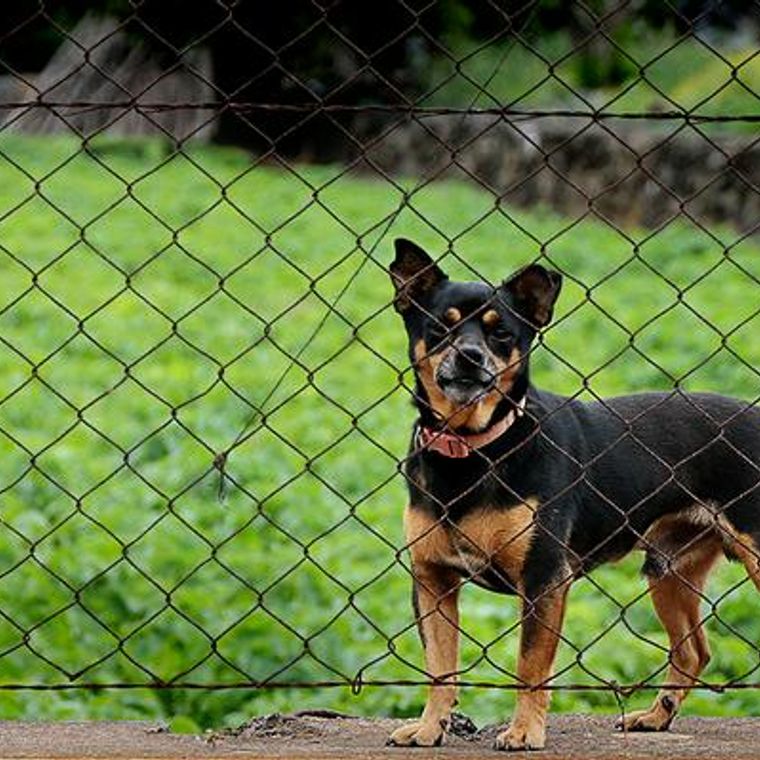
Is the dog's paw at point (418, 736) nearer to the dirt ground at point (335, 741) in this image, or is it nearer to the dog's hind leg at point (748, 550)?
the dirt ground at point (335, 741)

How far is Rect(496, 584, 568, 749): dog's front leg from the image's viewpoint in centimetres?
369

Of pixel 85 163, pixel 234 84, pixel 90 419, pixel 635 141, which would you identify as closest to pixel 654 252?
pixel 635 141

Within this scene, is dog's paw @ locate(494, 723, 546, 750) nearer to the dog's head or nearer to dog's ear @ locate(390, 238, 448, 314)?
the dog's head

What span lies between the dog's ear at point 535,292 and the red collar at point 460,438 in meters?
0.18

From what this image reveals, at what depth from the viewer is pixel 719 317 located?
12625 mm

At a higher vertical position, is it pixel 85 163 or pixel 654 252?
pixel 654 252

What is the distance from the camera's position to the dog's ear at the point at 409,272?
389 cm

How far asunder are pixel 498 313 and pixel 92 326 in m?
9.55

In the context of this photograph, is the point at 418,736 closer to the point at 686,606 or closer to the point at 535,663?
the point at 535,663

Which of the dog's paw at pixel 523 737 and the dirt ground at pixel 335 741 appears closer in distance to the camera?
the dirt ground at pixel 335 741

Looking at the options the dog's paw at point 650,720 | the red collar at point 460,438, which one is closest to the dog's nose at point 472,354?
the red collar at point 460,438

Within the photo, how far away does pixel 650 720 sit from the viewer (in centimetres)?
401

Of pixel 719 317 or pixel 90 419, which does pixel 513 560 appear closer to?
pixel 90 419

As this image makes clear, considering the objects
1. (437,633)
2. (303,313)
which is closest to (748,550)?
(437,633)
